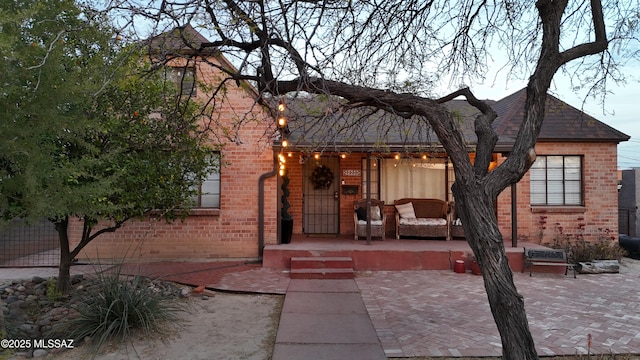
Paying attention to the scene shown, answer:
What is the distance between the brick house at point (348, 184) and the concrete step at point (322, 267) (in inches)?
48.8

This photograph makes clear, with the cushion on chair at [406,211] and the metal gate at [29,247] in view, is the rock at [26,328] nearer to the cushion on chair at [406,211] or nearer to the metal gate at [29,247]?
the metal gate at [29,247]

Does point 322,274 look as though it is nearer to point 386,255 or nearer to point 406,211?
point 386,255

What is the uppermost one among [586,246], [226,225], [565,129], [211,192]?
[565,129]

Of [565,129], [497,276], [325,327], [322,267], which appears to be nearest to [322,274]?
[322,267]

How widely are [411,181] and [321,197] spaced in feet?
8.65

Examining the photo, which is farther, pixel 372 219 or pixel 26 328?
pixel 372 219

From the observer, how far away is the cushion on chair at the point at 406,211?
10745mm

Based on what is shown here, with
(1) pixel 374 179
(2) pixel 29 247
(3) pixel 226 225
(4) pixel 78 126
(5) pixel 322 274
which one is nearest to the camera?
(4) pixel 78 126

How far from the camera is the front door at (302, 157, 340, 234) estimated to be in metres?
11.3

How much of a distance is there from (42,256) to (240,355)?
25.9 feet

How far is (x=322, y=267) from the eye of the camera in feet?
26.5

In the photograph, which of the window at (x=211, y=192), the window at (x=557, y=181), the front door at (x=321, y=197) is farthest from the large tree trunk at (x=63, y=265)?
the window at (x=557, y=181)

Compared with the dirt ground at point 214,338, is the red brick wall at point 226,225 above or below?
above

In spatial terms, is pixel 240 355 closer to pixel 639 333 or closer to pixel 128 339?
pixel 128 339
